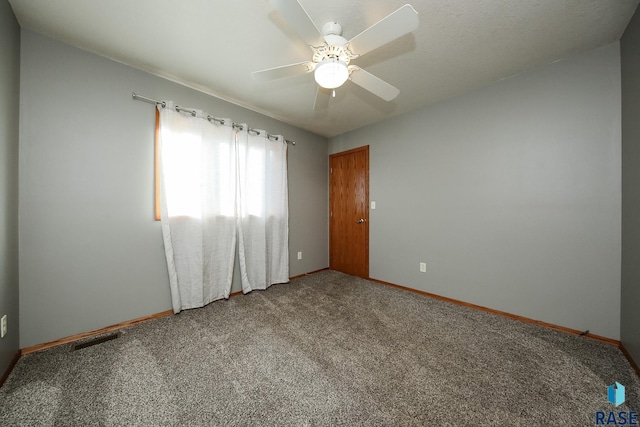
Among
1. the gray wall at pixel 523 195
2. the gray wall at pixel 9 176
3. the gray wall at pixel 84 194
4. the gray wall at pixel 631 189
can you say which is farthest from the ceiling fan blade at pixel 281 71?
the gray wall at pixel 631 189

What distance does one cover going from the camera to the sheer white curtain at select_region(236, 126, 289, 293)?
2.78m

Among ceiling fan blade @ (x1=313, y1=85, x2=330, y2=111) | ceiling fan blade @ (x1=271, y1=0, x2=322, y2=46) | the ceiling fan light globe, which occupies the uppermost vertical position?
ceiling fan blade @ (x1=313, y1=85, x2=330, y2=111)

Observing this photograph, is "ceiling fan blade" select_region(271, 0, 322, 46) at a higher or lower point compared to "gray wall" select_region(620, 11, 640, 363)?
higher

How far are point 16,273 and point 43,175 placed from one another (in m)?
0.75

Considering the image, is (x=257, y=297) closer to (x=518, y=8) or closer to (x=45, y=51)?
(x=45, y=51)

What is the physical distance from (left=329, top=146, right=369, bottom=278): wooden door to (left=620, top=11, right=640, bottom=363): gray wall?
2385 mm

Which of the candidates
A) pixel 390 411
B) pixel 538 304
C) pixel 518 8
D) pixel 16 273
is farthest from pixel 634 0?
pixel 16 273

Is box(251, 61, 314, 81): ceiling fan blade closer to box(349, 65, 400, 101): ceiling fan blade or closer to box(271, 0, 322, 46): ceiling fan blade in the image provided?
box(271, 0, 322, 46): ceiling fan blade

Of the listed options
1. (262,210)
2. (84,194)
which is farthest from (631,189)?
(84,194)

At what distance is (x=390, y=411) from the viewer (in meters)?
1.17

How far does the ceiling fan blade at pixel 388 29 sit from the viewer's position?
1099mm

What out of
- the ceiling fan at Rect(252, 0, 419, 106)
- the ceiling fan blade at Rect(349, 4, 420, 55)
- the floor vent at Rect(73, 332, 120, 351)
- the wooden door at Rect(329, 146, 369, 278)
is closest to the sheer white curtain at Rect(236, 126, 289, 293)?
the wooden door at Rect(329, 146, 369, 278)

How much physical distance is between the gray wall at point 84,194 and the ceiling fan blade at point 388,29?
2.02 m

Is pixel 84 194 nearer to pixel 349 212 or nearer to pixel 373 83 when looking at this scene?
pixel 373 83
